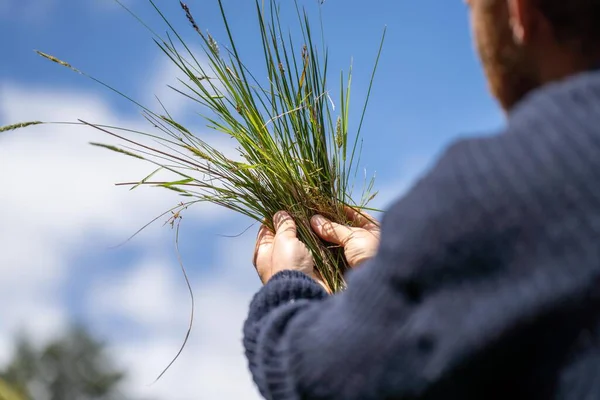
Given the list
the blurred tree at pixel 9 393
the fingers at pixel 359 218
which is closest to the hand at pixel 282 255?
the fingers at pixel 359 218

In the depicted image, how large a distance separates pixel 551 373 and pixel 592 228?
131mm

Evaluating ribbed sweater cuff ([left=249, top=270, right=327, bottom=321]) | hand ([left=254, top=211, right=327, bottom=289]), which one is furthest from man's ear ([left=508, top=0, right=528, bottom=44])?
hand ([left=254, top=211, right=327, bottom=289])

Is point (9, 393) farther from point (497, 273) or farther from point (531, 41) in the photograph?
point (531, 41)

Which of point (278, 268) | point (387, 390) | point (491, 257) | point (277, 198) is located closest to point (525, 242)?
point (491, 257)

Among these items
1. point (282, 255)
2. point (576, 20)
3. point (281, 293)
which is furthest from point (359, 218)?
point (576, 20)

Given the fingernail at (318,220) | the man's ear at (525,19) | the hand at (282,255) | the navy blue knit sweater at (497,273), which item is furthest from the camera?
the fingernail at (318,220)

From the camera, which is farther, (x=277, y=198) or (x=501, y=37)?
(x=277, y=198)

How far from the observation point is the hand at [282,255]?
4.66ft

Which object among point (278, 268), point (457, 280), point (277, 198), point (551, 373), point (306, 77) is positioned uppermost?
point (306, 77)

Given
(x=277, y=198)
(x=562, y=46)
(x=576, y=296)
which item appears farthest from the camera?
(x=277, y=198)

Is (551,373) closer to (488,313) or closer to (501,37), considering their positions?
(488,313)

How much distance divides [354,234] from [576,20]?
959 millimetres

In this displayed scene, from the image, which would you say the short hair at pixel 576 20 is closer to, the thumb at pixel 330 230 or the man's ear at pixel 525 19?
the man's ear at pixel 525 19

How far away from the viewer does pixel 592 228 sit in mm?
636
